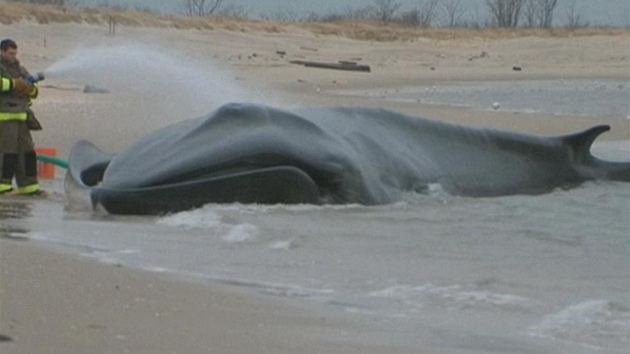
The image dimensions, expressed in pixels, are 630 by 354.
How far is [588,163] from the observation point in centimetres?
1226

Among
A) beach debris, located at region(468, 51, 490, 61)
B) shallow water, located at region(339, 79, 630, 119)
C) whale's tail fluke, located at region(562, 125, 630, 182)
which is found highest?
whale's tail fluke, located at region(562, 125, 630, 182)

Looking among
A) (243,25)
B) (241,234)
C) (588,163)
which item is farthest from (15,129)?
(243,25)

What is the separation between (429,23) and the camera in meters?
84.9

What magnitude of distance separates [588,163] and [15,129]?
437 centimetres

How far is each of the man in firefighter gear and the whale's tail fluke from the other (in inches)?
158

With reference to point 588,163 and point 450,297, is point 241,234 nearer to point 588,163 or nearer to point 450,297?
point 450,297

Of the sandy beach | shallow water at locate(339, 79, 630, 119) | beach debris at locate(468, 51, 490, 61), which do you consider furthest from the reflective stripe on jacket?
beach debris at locate(468, 51, 490, 61)

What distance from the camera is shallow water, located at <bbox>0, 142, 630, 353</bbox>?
6660 mm

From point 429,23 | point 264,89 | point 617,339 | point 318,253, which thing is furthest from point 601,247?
point 429,23

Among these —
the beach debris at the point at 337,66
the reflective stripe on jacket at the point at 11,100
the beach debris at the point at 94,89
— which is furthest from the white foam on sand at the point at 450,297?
the beach debris at the point at 337,66

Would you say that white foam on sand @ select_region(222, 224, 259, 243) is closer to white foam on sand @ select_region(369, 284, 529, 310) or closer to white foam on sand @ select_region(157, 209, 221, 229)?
white foam on sand @ select_region(157, 209, 221, 229)

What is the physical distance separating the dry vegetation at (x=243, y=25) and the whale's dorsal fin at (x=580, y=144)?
32227 millimetres

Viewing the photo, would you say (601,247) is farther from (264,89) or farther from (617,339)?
(264,89)

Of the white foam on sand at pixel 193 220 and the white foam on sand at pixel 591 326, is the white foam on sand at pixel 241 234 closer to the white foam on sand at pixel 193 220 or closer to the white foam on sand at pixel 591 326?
the white foam on sand at pixel 193 220
